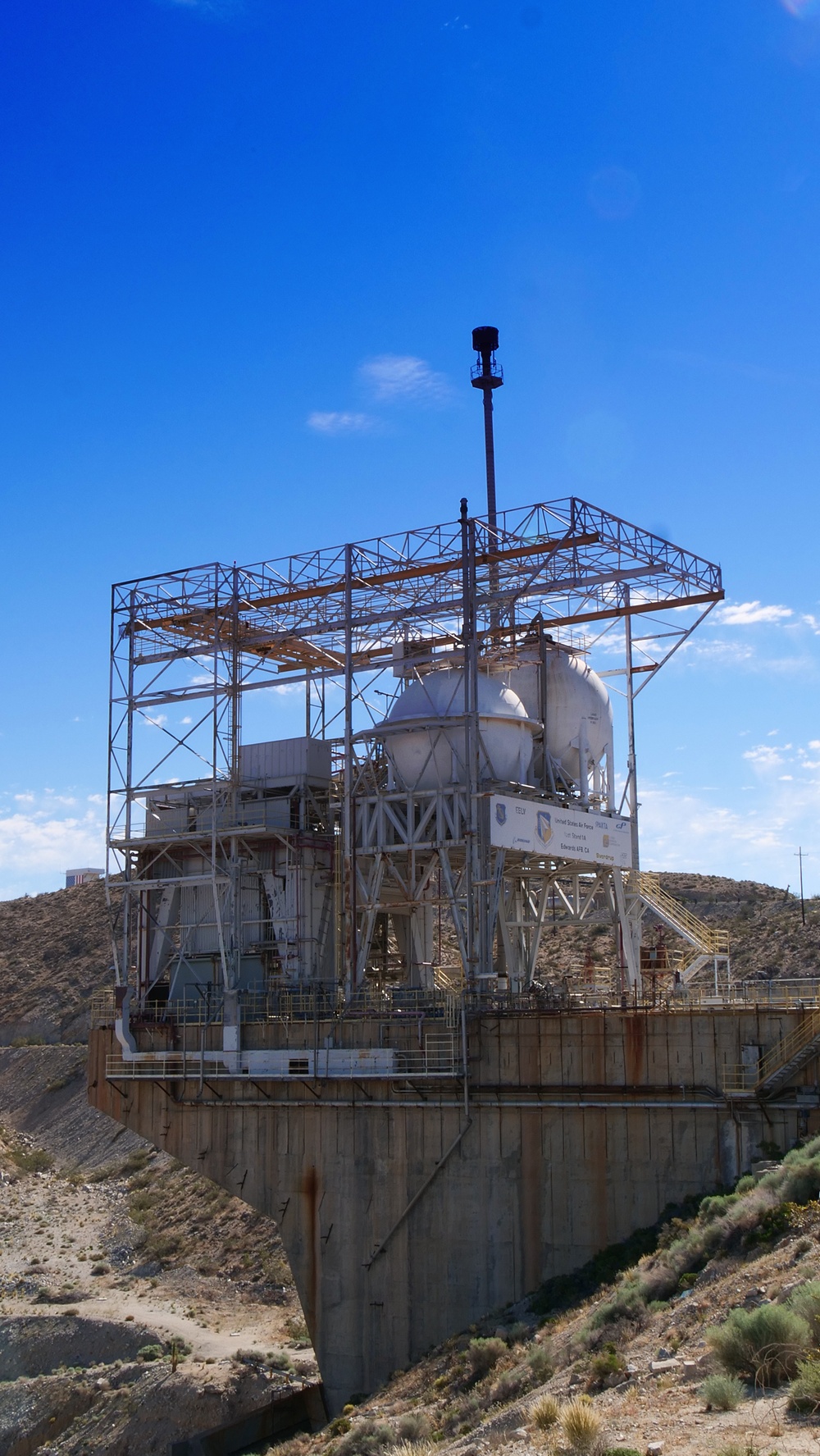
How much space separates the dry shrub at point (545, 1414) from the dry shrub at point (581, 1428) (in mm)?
811

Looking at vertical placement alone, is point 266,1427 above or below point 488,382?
below

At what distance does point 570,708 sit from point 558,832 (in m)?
3.95

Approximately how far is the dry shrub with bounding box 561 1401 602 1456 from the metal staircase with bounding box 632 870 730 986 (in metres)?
21.9

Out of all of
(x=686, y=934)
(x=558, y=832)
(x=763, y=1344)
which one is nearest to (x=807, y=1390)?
(x=763, y=1344)

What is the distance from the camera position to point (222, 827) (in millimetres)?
36125

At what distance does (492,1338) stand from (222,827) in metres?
16.2

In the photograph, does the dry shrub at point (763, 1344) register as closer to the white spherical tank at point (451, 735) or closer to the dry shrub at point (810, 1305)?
the dry shrub at point (810, 1305)

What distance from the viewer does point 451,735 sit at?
33.8 m

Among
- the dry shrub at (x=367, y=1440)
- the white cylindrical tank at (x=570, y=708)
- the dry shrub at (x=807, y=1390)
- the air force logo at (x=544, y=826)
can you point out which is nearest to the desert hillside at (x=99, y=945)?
the white cylindrical tank at (x=570, y=708)

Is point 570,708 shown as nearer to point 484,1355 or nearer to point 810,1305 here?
point 484,1355

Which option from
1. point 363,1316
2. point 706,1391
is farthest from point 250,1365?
Answer: point 706,1391

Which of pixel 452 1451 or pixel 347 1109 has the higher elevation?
pixel 347 1109

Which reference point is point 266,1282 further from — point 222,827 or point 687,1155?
point 687,1155

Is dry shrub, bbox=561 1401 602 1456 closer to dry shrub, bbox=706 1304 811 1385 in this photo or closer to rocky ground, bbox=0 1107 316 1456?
dry shrub, bbox=706 1304 811 1385
